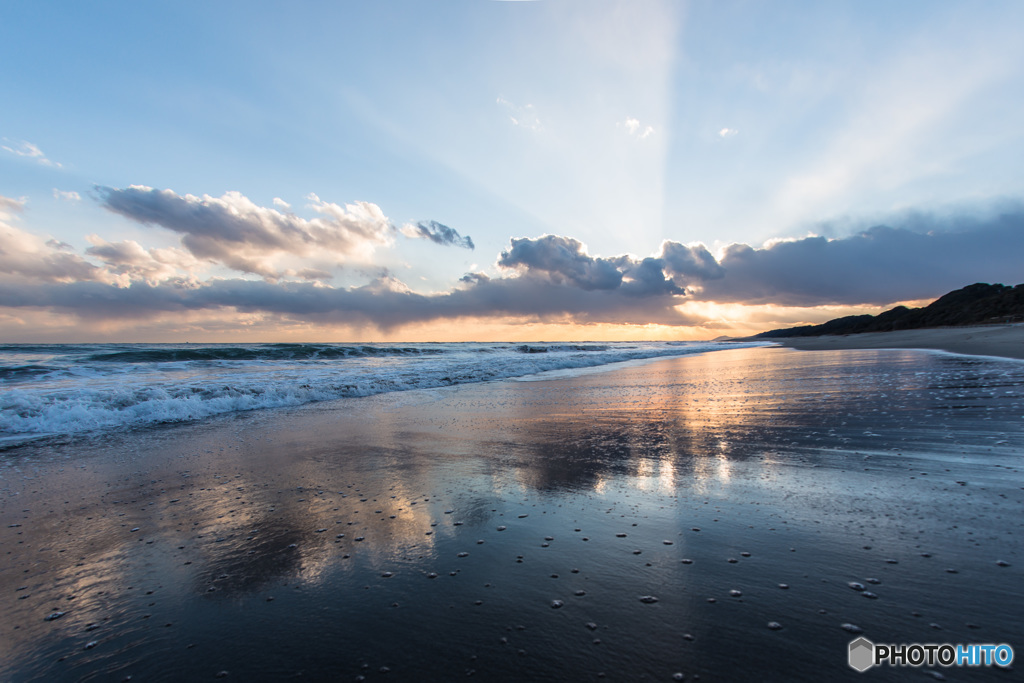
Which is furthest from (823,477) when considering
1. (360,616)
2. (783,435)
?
(360,616)

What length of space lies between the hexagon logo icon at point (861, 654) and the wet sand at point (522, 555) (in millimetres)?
46

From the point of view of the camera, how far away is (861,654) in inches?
82.0

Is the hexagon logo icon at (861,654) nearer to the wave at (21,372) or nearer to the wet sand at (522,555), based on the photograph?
the wet sand at (522,555)

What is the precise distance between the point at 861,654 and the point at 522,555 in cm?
199

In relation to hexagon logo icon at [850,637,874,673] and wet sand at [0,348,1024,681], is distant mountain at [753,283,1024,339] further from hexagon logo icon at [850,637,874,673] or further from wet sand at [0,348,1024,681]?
hexagon logo icon at [850,637,874,673]

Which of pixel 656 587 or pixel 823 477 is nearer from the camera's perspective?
pixel 656 587

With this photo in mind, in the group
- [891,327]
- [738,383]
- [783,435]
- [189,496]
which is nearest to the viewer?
[189,496]

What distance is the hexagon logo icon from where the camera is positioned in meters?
2.01

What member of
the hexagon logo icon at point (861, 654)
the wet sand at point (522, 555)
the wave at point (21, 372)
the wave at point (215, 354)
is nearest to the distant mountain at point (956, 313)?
the wet sand at point (522, 555)

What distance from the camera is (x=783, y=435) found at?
634cm

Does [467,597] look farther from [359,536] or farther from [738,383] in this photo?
[738,383]

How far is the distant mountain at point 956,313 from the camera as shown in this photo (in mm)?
44125

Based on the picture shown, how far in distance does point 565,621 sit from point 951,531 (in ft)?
10.1

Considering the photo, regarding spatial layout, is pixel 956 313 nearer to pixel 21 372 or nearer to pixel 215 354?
pixel 215 354
